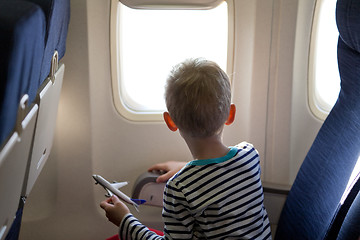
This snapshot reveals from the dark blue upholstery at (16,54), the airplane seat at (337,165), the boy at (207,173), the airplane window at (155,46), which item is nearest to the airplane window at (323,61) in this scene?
the airplane window at (155,46)

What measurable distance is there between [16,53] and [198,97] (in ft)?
1.89

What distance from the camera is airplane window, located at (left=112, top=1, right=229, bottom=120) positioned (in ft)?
7.05

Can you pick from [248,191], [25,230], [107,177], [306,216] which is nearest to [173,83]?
[248,191]

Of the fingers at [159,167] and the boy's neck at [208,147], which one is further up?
the boy's neck at [208,147]

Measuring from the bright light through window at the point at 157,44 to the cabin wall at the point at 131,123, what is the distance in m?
0.09

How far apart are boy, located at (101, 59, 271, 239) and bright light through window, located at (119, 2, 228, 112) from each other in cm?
78

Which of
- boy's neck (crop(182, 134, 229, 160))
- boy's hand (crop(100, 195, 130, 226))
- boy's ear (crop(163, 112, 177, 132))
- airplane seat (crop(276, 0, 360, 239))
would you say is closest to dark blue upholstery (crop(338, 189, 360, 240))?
airplane seat (crop(276, 0, 360, 239))

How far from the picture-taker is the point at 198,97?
4.45 feet

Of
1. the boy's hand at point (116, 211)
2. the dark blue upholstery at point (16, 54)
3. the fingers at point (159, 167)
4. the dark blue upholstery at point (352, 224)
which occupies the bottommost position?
the fingers at point (159, 167)

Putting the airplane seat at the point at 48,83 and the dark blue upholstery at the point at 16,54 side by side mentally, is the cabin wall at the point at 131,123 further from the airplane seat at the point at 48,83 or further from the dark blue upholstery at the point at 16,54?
the dark blue upholstery at the point at 16,54

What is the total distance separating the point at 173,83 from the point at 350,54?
0.62m

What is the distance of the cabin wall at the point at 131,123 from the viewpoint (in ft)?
6.81

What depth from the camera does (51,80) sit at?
162 centimetres

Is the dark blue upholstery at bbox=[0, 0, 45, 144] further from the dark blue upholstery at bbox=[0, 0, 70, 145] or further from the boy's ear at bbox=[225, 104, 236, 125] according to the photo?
the boy's ear at bbox=[225, 104, 236, 125]
